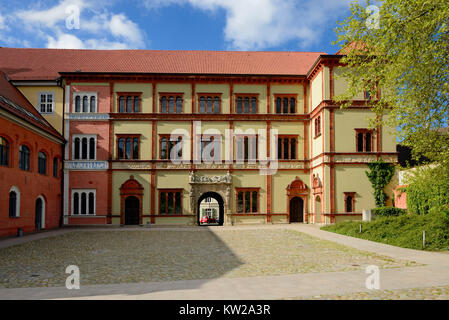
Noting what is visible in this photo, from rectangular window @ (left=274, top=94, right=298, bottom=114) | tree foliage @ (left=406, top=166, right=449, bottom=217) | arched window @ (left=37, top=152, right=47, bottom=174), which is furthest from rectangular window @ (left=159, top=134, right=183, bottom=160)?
tree foliage @ (left=406, top=166, right=449, bottom=217)

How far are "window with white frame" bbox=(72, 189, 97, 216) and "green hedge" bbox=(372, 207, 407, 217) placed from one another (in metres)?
21.3

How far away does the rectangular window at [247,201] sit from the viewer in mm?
34781

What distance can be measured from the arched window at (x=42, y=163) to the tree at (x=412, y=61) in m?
22.2

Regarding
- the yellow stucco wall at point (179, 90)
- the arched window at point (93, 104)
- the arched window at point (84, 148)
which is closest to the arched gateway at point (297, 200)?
the yellow stucco wall at point (179, 90)

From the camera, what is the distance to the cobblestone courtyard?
11.7 meters

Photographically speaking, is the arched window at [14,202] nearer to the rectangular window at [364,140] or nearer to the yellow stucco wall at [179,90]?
the yellow stucco wall at [179,90]

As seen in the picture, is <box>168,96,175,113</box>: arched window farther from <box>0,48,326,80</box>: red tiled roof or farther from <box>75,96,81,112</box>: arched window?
<box>75,96,81,112</box>: arched window

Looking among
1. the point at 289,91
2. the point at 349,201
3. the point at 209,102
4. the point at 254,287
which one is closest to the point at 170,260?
the point at 254,287

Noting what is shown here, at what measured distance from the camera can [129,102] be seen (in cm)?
3484

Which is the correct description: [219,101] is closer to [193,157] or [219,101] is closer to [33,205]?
[193,157]

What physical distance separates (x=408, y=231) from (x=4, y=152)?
2166 centimetres

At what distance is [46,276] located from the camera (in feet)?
38.5

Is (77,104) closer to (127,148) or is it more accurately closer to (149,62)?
(127,148)
